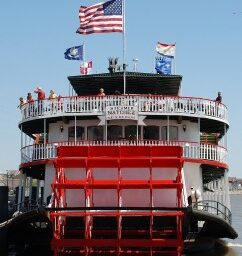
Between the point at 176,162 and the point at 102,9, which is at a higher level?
the point at 102,9

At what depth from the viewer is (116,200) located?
13117mm

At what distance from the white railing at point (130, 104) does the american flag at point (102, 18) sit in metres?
2.71

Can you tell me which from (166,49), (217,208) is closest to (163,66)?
(166,49)

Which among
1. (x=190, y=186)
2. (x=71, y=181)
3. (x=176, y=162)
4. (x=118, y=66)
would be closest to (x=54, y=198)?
(x=71, y=181)

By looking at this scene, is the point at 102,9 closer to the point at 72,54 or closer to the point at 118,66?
the point at 72,54

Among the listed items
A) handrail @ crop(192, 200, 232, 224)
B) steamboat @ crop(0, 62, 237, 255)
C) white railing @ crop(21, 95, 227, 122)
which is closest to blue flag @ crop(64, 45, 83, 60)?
steamboat @ crop(0, 62, 237, 255)

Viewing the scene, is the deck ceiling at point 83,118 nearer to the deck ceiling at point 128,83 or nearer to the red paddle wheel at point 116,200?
the deck ceiling at point 128,83

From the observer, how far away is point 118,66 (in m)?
21.5

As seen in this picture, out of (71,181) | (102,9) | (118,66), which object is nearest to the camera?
(71,181)

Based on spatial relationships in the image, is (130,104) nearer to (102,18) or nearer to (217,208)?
(102,18)

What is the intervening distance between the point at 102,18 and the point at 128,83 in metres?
2.17

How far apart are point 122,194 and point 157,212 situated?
1.33m

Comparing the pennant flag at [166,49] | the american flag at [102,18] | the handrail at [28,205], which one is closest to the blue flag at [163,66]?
the pennant flag at [166,49]

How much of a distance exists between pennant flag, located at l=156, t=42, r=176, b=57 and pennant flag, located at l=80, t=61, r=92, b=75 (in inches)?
140
